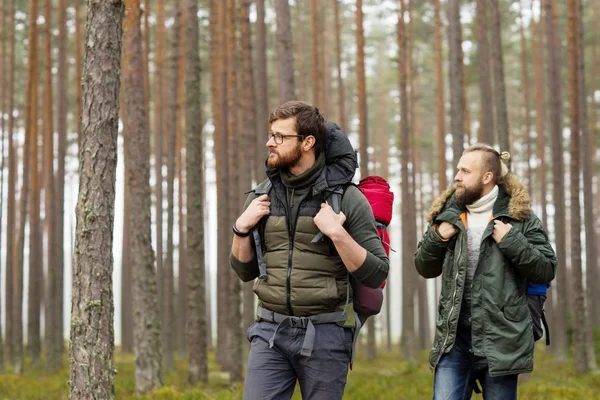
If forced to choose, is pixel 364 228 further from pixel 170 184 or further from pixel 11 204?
pixel 11 204

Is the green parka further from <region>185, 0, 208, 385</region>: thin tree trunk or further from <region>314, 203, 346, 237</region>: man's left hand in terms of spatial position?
<region>185, 0, 208, 385</region>: thin tree trunk

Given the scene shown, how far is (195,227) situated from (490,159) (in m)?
7.82

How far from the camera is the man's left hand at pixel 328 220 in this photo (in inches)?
144

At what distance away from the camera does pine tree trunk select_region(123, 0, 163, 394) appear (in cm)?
1071

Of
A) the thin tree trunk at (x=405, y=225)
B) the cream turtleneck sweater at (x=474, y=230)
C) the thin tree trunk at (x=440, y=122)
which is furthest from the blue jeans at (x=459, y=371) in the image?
the thin tree trunk at (x=440, y=122)

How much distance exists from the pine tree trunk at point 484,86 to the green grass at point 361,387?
403cm

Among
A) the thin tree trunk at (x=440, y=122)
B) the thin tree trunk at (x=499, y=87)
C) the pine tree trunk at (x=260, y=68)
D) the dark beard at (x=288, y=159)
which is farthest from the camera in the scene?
the thin tree trunk at (x=440, y=122)

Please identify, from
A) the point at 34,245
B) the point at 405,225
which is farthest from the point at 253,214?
Result: the point at 405,225

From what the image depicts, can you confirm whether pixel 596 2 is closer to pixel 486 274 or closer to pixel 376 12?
pixel 376 12

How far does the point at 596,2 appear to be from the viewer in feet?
90.8

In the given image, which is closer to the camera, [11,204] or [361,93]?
[361,93]

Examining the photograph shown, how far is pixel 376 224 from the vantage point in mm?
4074

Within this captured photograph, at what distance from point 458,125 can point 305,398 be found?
9781mm

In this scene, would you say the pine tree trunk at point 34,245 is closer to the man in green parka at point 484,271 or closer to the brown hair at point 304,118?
the man in green parka at point 484,271
